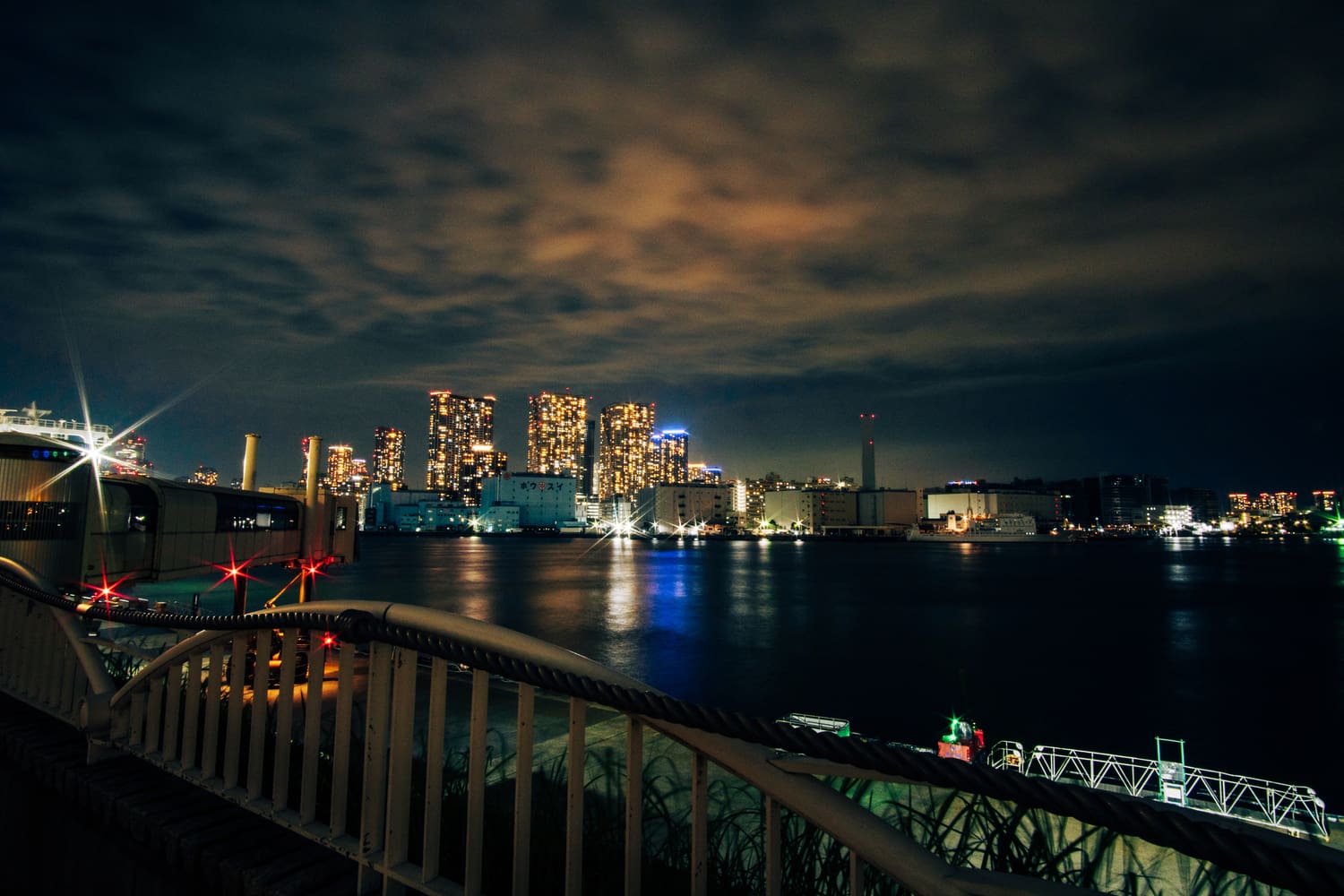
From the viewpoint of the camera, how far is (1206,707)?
1056 inches

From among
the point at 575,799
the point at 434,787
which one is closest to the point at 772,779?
the point at 575,799

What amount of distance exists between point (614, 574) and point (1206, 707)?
60719 mm

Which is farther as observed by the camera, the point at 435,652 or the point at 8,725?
the point at 8,725

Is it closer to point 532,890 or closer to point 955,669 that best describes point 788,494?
point 955,669

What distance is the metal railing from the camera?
1451 mm

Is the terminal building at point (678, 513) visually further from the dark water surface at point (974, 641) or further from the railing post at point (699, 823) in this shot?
the railing post at point (699, 823)

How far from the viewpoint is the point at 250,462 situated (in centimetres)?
2456

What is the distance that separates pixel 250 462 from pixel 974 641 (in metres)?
37.9

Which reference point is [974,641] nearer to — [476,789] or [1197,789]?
[1197,789]

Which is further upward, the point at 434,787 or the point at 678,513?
the point at 434,787

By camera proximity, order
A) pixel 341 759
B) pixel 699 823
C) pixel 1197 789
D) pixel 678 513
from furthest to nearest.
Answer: pixel 678 513 → pixel 1197 789 → pixel 341 759 → pixel 699 823

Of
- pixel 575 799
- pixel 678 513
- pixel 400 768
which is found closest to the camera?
pixel 575 799

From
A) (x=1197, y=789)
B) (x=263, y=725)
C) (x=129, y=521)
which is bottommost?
(x=1197, y=789)

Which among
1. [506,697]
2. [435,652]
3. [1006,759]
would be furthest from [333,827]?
[1006,759]
